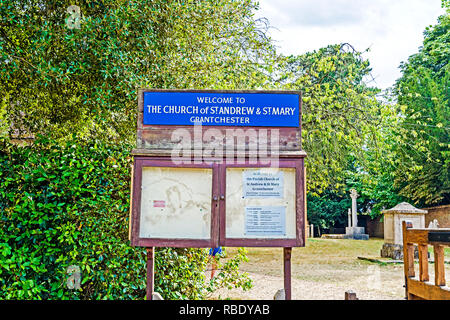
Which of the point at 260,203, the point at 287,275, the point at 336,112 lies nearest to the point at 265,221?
the point at 260,203

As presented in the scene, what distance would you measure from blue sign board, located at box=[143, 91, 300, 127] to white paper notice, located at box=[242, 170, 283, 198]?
52 cm

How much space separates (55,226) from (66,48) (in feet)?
9.74

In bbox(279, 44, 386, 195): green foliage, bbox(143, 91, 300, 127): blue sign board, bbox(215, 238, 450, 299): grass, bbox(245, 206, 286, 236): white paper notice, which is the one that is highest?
bbox(279, 44, 386, 195): green foliage

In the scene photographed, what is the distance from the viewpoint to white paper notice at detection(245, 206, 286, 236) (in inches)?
170

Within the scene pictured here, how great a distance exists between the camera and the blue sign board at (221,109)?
14.4ft

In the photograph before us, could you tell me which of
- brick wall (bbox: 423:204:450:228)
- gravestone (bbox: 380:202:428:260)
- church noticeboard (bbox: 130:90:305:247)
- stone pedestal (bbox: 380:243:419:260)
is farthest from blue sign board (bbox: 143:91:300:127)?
brick wall (bbox: 423:204:450:228)

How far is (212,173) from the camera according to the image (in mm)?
4395

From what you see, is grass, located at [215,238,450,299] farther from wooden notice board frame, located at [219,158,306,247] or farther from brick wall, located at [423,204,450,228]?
brick wall, located at [423,204,450,228]

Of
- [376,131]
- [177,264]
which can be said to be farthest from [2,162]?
[376,131]

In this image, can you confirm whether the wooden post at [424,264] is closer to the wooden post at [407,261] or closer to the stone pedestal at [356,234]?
the wooden post at [407,261]

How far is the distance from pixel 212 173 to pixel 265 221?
30.2 inches

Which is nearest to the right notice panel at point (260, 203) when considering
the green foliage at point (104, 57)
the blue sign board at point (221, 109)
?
the blue sign board at point (221, 109)

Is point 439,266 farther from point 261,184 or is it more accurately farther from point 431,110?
point 431,110
